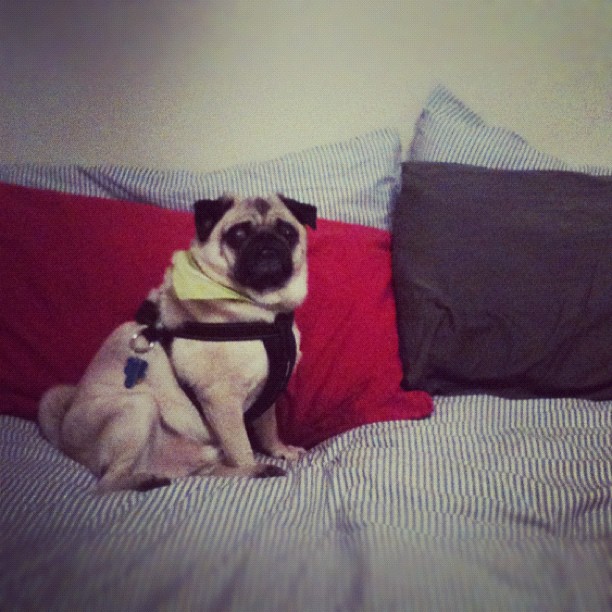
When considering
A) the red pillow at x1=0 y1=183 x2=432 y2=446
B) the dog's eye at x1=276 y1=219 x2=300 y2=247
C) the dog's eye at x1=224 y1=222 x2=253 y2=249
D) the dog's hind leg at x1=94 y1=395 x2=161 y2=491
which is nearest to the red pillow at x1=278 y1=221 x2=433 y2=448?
the red pillow at x1=0 y1=183 x2=432 y2=446

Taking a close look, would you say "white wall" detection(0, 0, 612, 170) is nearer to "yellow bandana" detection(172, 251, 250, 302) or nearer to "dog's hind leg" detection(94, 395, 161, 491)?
"yellow bandana" detection(172, 251, 250, 302)

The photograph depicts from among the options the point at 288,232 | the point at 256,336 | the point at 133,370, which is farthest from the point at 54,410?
the point at 288,232

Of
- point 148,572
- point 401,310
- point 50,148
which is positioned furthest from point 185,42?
point 148,572

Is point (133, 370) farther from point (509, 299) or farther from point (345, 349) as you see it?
point (509, 299)

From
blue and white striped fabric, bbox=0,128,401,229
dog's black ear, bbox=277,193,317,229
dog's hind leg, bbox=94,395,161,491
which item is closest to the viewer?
dog's hind leg, bbox=94,395,161,491

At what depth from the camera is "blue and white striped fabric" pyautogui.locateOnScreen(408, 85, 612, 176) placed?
1.59 meters

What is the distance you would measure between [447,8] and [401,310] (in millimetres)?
864

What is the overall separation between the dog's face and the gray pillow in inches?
11.0

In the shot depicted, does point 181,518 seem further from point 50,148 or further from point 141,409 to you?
point 50,148

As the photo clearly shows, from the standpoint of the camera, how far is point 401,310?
140cm

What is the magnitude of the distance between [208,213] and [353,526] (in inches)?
27.1

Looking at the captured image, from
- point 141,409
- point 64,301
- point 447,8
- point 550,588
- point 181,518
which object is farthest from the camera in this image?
point 447,8

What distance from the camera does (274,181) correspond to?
156 cm

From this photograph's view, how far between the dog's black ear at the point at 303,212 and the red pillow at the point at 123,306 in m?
0.14
